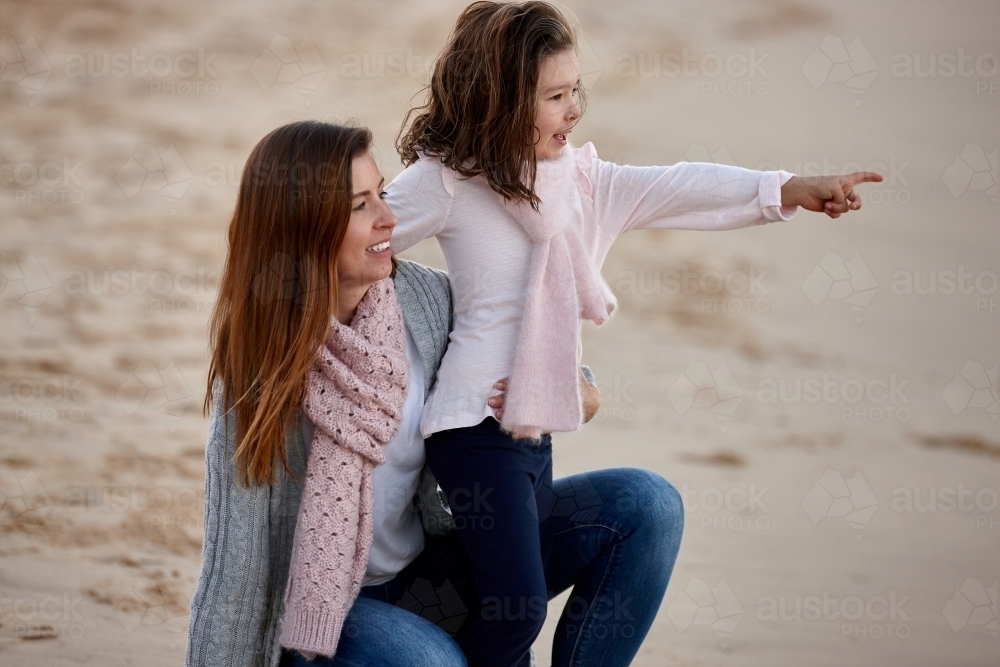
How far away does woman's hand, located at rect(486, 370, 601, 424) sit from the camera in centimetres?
227

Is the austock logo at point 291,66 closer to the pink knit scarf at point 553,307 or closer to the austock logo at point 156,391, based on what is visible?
the austock logo at point 156,391

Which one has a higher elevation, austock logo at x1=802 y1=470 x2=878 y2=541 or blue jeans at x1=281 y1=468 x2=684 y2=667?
blue jeans at x1=281 y1=468 x2=684 y2=667

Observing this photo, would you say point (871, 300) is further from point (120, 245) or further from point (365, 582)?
point (365, 582)

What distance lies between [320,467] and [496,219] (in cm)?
62

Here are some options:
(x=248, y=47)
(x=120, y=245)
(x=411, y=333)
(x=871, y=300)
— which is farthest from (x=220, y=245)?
(x=411, y=333)

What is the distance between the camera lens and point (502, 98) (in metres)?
2.31

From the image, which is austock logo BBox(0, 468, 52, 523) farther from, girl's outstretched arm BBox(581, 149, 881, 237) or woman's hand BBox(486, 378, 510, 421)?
girl's outstretched arm BBox(581, 149, 881, 237)

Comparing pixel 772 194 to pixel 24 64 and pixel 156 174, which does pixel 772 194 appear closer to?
pixel 156 174

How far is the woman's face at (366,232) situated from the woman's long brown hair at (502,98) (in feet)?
0.73

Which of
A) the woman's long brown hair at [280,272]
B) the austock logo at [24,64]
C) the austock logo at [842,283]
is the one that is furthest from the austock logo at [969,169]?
the woman's long brown hair at [280,272]

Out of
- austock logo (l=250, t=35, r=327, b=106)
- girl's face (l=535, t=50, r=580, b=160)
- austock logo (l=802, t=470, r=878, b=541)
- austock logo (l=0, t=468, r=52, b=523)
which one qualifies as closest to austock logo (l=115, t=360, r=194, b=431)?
austock logo (l=0, t=468, r=52, b=523)

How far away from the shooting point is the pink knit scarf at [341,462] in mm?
2062

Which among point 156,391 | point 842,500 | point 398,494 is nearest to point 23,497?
point 156,391

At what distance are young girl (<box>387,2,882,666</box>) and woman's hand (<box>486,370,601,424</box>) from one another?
0.02 m
